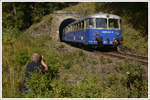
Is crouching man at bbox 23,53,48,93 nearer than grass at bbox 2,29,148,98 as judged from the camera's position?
No

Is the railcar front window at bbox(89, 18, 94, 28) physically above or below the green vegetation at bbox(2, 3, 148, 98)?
above

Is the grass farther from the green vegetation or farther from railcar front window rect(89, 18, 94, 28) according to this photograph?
railcar front window rect(89, 18, 94, 28)

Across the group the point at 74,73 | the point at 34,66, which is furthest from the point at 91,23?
the point at 34,66

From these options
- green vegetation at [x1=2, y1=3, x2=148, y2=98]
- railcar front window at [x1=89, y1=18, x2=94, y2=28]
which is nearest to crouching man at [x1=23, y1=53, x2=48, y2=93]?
green vegetation at [x1=2, y1=3, x2=148, y2=98]

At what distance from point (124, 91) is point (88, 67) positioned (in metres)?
2.68

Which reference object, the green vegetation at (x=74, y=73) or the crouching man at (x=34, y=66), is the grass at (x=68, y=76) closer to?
the green vegetation at (x=74, y=73)

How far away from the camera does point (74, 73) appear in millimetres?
7133

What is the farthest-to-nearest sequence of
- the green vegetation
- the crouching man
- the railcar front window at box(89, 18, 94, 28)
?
the railcar front window at box(89, 18, 94, 28) → the crouching man → the green vegetation

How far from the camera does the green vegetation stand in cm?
451

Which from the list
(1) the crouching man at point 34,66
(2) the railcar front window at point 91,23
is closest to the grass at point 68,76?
(1) the crouching man at point 34,66

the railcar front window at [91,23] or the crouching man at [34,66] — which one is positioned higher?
the railcar front window at [91,23]

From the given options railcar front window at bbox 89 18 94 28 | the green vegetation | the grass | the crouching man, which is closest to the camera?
the green vegetation

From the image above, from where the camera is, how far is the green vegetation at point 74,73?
4.51 m

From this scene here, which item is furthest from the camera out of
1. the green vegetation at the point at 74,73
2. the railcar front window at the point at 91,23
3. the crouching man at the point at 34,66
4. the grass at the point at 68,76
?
the railcar front window at the point at 91,23
